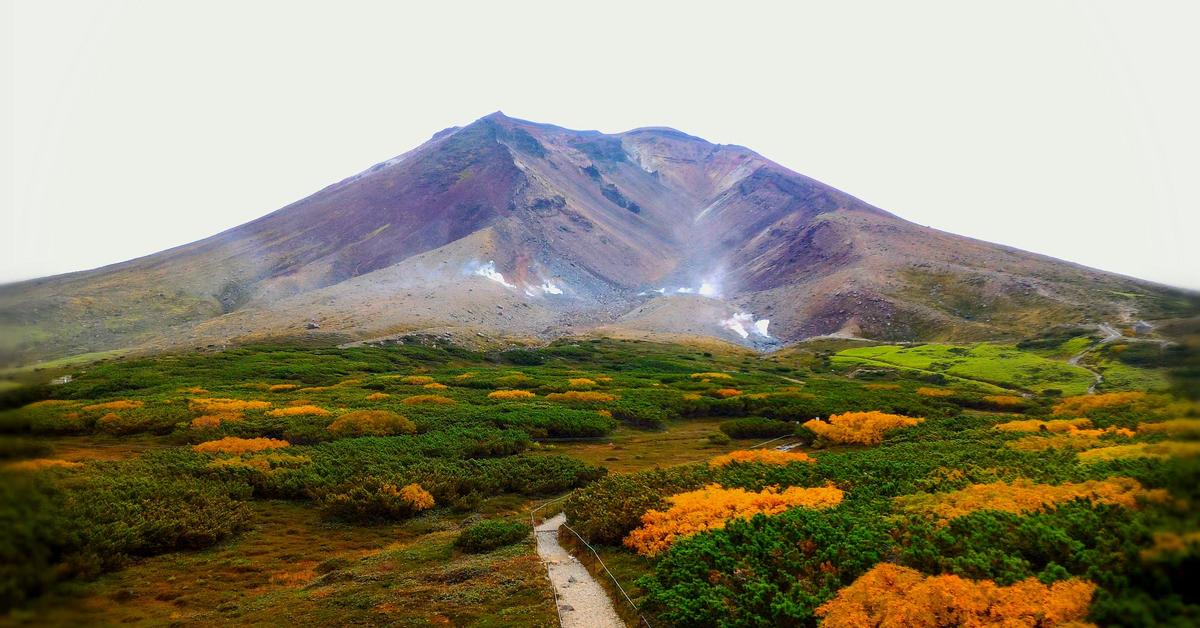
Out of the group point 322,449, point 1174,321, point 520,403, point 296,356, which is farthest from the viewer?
point 296,356

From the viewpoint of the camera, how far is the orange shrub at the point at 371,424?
26078 millimetres

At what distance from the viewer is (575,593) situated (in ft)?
37.7

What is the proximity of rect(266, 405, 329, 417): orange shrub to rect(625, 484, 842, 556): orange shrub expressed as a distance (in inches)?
813

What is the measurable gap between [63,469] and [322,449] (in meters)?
7.52

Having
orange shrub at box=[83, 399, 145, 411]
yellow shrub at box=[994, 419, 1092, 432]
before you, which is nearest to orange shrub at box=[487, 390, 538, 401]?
orange shrub at box=[83, 399, 145, 411]

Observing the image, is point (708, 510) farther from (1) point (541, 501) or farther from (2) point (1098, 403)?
(2) point (1098, 403)

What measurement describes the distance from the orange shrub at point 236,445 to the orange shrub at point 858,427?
22.2 metres

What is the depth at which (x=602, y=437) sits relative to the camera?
101 ft

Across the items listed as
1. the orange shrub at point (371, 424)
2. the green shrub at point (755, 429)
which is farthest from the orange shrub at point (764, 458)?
the orange shrub at point (371, 424)

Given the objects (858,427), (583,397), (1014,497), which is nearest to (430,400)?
(583,397)

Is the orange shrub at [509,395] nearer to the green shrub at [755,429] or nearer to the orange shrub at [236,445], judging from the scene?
the green shrub at [755,429]

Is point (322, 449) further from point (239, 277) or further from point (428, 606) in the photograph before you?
point (239, 277)

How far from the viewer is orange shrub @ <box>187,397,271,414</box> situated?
28.9 m

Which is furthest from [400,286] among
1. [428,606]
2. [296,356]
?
[428,606]
